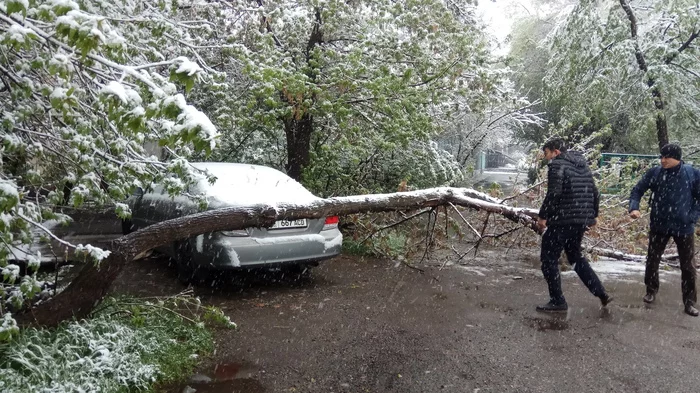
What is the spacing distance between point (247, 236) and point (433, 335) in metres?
2.34

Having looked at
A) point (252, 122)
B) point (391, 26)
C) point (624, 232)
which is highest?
point (391, 26)

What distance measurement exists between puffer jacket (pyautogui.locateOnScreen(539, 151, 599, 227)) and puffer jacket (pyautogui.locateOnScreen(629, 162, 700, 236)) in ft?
2.82

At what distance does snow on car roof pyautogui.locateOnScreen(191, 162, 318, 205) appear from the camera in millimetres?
5881

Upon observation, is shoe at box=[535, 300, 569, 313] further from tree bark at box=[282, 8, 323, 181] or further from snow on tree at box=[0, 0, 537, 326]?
tree bark at box=[282, 8, 323, 181]

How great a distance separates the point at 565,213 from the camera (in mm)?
5281

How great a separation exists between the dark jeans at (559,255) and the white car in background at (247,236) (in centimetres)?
252

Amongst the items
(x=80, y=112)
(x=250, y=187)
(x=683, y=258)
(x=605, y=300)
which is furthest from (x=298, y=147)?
(x=683, y=258)

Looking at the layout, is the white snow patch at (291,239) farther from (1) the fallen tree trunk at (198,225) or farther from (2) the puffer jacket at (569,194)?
(2) the puffer jacket at (569,194)

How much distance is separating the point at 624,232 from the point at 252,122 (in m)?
6.46

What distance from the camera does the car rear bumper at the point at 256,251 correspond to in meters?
5.74

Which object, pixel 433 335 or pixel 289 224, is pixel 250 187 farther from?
pixel 433 335

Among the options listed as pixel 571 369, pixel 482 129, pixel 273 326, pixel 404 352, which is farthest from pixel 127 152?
pixel 482 129

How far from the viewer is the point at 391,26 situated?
9.18m

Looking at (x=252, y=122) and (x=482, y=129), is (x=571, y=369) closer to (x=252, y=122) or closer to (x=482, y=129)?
(x=252, y=122)
